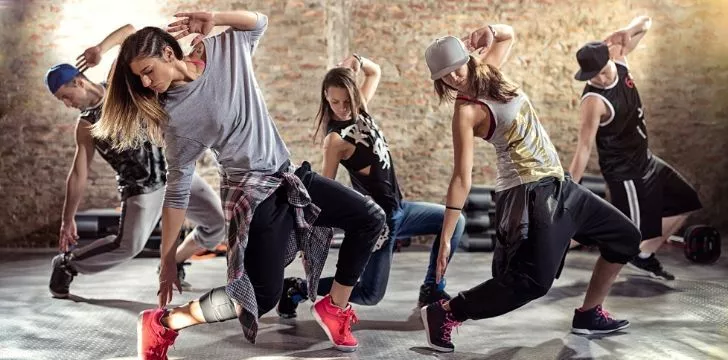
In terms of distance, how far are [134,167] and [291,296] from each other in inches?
54.8

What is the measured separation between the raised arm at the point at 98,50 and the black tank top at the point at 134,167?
0.57m

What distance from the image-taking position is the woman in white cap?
11.7ft

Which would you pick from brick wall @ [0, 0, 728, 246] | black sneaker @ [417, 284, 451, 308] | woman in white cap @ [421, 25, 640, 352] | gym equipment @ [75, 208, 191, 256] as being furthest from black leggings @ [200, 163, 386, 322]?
brick wall @ [0, 0, 728, 246]

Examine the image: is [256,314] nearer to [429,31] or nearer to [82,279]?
[82,279]

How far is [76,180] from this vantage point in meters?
5.22

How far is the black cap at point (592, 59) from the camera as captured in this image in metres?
5.49

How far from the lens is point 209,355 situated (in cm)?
393

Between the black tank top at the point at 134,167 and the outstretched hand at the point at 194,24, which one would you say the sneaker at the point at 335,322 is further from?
the black tank top at the point at 134,167

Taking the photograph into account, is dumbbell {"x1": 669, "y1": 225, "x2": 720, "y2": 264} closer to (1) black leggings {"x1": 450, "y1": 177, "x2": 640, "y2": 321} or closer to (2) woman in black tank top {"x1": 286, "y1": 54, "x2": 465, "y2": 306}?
(2) woman in black tank top {"x1": 286, "y1": 54, "x2": 465, "y2": 306}

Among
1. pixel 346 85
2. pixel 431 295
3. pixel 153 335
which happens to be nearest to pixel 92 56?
pixel 346 85

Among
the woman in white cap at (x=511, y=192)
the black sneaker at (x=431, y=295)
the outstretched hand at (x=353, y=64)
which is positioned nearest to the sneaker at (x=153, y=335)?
the woman in white cap at (x=511, y=192)

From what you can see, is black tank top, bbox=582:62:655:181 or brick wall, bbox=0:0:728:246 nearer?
black tank top, bbox=582:62:655:181

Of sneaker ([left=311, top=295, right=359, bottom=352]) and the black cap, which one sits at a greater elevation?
the black cap

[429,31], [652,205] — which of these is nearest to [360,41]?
[429,31]
